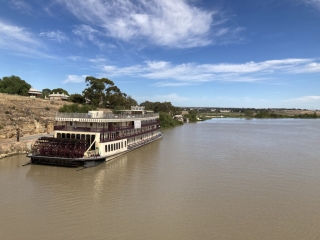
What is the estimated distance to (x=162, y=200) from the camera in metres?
16.8

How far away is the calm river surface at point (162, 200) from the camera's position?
12.9 m

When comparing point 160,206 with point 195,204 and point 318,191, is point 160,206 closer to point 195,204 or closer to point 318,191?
point 195,204

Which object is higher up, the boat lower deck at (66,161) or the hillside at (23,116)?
the hillside at (23,116)

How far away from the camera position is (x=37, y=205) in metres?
15.3

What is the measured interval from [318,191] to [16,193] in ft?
73.3

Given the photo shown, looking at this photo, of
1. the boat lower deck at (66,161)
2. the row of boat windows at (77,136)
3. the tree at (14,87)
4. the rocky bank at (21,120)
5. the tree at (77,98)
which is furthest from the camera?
the tree at (77,98)

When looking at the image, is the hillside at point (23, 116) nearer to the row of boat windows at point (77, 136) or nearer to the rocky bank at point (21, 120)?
the rocky bank at point (21, 120)

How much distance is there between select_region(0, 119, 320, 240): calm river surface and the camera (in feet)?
42.2

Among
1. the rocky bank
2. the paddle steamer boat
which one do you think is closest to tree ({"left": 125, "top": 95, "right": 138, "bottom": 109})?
the rocky bank

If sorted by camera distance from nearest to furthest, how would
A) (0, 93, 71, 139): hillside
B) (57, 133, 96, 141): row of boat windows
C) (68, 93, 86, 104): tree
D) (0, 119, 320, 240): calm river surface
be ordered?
(0, 119, 320, 240): calm river surface → (57, 133, 96, 141): row of boat windows → (0, 93, 71, 139): hillside → (68, 93, 86, 104): tree

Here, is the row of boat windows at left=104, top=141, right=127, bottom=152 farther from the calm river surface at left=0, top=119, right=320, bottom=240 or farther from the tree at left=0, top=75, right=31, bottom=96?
the tree at left=0, top=75, right=31, bottom=96

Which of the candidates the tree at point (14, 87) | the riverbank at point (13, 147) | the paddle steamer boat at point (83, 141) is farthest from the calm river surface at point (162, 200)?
the tree at point (14, 87)

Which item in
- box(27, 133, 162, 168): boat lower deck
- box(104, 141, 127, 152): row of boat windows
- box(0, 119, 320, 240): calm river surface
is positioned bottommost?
box(0, 119, 320, 240): calm river surface

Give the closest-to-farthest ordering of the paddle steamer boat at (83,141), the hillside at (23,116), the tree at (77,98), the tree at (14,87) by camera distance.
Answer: the paddle steamer boat at (83,141)
the hillside at (23,116)
the tree at (14,87)
the tree at (77,98)
